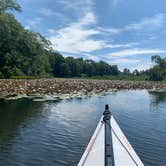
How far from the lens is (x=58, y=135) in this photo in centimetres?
1514

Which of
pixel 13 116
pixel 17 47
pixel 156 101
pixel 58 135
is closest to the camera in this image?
pixel 58 135

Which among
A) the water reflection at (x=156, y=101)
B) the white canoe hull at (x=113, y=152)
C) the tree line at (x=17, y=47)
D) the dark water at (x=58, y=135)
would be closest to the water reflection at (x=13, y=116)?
the dark water at (x=58, y=135)

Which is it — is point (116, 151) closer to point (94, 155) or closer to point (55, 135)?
point (94, 155)

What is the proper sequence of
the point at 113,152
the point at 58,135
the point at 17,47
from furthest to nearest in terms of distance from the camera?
the point at 17,47 < the point at 58,135 < the point at 113,152

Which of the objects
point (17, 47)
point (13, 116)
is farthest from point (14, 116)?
point (17, 47)

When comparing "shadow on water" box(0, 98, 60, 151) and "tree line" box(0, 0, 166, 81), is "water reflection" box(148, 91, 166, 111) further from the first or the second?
"tree line" box(0, 0, 166, 81)

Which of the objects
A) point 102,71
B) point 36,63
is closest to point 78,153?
point 36,63

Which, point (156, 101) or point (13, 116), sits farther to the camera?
point (156, 101)

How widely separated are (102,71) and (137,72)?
82.1 feet

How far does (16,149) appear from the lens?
41.5ft

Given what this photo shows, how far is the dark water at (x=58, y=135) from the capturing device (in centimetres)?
1162

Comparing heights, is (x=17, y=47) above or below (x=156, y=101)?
above

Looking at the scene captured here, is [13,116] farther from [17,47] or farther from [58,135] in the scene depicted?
[17,47]

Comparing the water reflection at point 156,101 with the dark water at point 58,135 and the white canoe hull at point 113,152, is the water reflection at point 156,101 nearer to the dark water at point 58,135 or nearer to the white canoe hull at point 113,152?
the dark water at point 58,135
